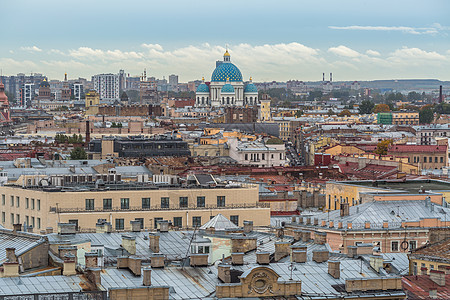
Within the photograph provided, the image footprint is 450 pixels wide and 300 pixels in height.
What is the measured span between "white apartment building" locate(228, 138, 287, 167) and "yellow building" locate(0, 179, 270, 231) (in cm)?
4567

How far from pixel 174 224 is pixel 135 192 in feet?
5.49

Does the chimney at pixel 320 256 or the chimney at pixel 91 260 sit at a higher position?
the chimney at pixel 91 260

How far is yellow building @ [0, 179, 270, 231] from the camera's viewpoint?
3944 cm

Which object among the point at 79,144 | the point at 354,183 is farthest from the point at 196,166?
the point at 79,144

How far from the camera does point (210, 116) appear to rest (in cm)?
18525

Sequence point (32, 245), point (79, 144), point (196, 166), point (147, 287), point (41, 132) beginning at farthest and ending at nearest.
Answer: point (41, 132), point (79, 144), point (196, 166), point (32, 245), point (147, 287)

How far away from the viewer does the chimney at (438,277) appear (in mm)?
28062

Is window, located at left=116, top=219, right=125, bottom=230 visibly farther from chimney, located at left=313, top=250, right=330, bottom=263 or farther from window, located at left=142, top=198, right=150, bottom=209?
chimney, located at left=313, top=250, right=330, bottom=263

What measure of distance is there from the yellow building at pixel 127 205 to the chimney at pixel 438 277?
12.1 m

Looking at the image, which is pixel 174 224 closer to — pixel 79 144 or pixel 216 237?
pixel 216 237

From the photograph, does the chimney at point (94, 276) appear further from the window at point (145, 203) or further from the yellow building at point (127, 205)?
the window at point (145, 203)

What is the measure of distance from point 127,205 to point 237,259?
44.9 feet

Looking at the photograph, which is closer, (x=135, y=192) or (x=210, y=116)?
(x=135, y=192)

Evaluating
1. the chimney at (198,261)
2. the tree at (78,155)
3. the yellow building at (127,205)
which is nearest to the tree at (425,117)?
the tree at (78,155)
